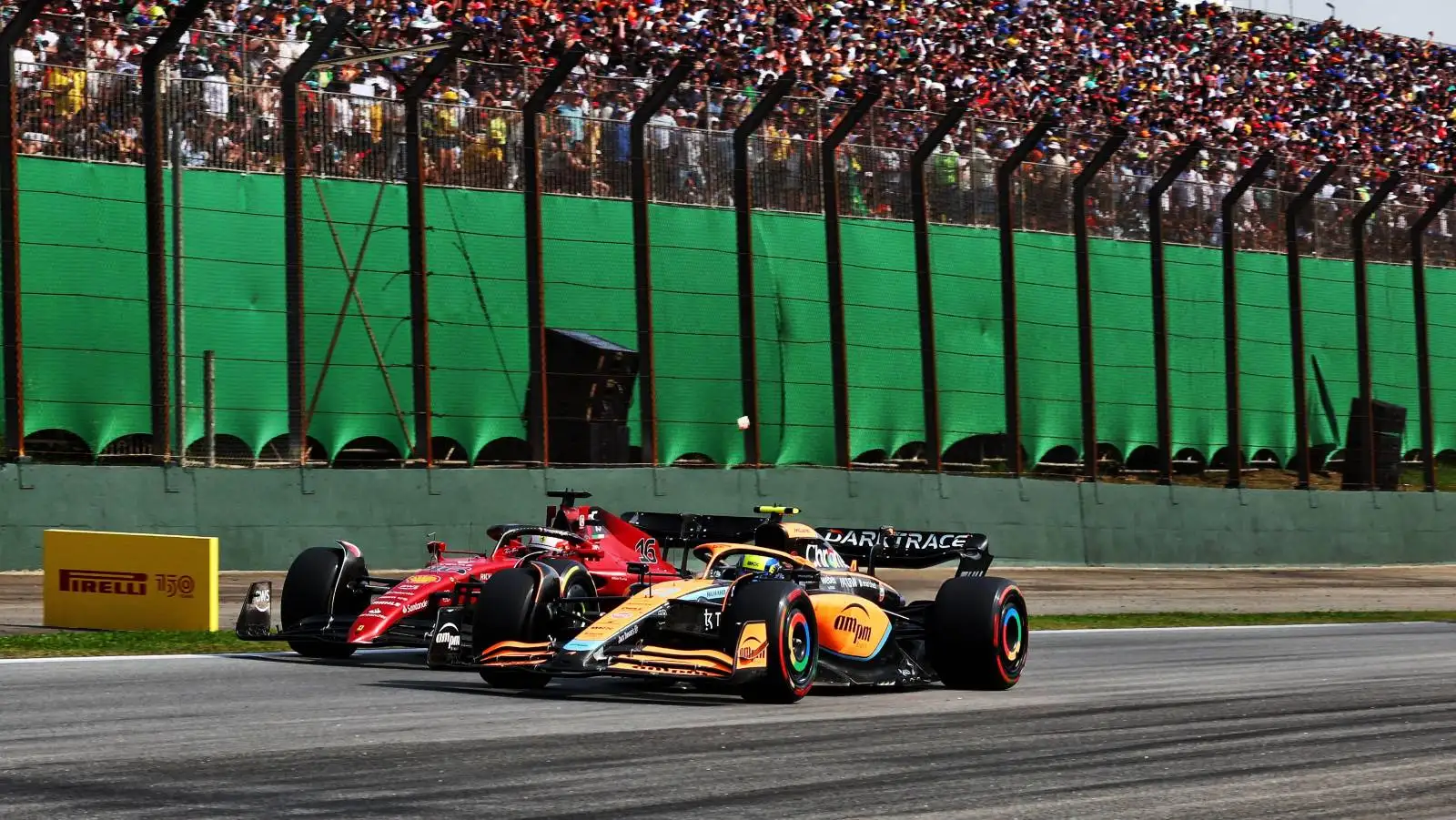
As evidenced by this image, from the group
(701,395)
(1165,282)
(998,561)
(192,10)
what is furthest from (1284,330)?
(192,10)

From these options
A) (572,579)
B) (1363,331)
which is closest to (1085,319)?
(1363,331)

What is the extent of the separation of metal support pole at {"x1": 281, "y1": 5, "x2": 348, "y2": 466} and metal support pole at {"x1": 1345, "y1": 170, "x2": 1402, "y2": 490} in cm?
1710

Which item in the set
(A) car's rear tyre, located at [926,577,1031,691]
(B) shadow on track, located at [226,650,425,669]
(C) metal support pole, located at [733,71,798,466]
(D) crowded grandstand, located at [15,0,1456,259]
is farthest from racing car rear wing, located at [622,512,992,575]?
(C) metal support pole, located at [733,71,798,466]

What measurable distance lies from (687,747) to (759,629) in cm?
211

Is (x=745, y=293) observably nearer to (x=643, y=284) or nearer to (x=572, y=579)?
(x=643, y=284)

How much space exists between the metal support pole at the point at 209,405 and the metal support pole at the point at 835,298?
811 centimetres

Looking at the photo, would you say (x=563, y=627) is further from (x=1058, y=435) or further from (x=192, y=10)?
(x=1058, y=435)

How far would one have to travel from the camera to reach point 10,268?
61.2 feet

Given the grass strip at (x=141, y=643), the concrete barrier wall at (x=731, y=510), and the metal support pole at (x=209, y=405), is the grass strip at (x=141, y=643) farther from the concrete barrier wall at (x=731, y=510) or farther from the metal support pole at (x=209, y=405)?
the metal support pole at (x=209, y=405)

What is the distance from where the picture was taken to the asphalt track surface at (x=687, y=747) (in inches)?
249

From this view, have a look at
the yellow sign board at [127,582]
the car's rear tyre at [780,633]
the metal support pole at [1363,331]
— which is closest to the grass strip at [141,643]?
the yellow sign board at [127,582]

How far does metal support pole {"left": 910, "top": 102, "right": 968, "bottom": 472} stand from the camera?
2519 cm

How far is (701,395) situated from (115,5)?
26.9ft

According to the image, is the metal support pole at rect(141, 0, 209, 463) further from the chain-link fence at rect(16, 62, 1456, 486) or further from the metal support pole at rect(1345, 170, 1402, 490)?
the metal support pole at rect(1345, 170, 1402, 490)
